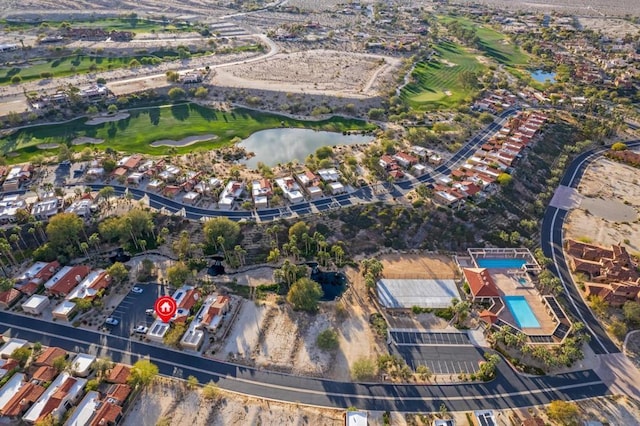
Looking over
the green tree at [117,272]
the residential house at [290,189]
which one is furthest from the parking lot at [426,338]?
the green tree at [117,272]

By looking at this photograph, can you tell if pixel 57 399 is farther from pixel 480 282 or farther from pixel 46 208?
pixel 480 282

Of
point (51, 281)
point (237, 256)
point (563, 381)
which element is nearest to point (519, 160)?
point (563, 381)

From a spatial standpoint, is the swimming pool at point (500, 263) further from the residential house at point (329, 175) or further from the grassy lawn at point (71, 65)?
the grassy lawn at point (71, 65)

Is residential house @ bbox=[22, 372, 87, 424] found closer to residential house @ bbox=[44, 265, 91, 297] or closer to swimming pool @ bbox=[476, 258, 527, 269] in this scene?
residential house @ bbox=[44, 265, 91, 297]

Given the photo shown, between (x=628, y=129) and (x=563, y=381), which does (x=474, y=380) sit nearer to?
(x=563, y=381)

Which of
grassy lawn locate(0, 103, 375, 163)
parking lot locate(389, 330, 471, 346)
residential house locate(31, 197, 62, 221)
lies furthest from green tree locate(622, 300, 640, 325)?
residential house locate(31, 197, 62, 221)

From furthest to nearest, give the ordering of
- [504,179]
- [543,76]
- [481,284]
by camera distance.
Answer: [543,76]
[504,179]
[481,284]

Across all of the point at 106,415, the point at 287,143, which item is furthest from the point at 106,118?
the point at 106,415
